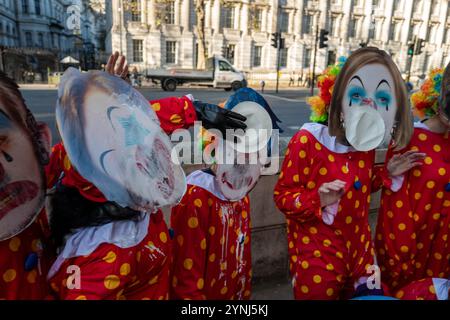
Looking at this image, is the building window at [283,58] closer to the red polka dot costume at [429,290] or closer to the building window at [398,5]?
the building window at [398,5]

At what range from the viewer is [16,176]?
35.9 inches

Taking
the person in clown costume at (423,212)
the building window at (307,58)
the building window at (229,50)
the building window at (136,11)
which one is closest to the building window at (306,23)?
the building window at (307,58)

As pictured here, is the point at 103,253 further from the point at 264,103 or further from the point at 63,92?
the point at 264,103

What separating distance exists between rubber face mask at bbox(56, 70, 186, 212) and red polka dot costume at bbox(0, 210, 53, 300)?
0.99 ft

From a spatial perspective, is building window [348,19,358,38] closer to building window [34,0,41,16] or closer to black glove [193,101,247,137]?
building window [34,0,41,16]

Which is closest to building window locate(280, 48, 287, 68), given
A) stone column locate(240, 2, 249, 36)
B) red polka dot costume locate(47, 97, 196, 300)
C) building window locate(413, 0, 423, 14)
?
stone column locate(240, 2, 249, 36)

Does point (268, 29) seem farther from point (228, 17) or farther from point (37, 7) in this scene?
point (37, 7)

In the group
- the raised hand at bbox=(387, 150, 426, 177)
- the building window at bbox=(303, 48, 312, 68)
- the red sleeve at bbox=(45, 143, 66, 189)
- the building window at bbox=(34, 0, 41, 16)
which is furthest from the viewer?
the building window at bbox=(34, 0, 41, 16)

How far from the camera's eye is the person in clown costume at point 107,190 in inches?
36.9

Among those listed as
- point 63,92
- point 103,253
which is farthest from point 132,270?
point 63,92

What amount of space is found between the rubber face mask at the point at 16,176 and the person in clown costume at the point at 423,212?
64.6 inches

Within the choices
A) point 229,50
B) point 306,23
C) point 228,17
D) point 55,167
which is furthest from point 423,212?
point 306,23

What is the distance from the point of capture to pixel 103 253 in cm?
105

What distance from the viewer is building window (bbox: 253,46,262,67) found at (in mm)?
33031
